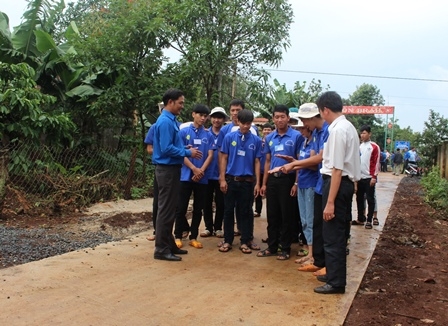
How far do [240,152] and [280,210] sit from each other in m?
0.84

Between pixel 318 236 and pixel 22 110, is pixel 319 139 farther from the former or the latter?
pixel 22 110

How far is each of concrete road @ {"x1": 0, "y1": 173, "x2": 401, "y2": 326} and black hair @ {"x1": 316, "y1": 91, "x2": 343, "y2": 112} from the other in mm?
1648

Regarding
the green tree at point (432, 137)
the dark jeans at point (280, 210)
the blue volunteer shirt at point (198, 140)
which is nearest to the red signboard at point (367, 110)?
the green tree at point (432, 137)

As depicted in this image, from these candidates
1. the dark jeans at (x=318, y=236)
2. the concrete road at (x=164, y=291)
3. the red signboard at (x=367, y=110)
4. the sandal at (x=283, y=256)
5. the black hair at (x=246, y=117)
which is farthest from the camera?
the red signboard at (x=367, y=110)

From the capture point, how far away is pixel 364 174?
23.9ft

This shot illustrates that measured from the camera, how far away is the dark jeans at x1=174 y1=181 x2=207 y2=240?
5.52 m

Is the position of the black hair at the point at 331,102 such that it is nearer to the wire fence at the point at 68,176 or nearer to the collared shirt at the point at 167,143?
the collared shirt at the point at 167,143

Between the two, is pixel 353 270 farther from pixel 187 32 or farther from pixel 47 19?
pixel 47 19

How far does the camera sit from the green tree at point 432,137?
59.3 feet

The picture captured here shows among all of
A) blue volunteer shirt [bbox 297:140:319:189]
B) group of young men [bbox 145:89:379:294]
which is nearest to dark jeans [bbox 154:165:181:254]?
group of young men [bbox 145:89:379:294]

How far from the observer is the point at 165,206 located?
15.7 ft

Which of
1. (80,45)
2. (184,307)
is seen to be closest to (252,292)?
(184,307)

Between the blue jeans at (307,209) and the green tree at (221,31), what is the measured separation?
192 inches

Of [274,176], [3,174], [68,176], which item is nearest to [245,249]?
[274,176]
